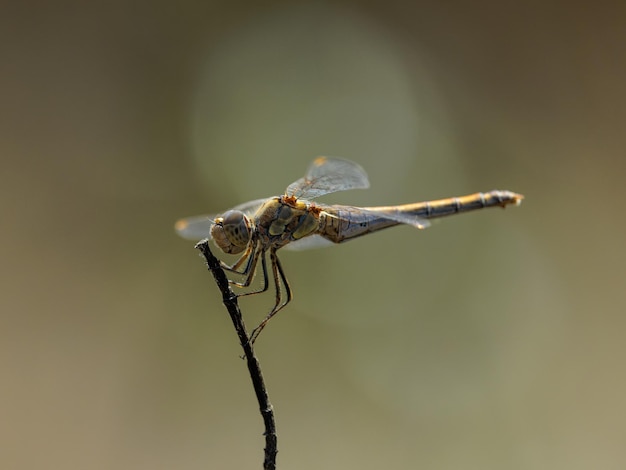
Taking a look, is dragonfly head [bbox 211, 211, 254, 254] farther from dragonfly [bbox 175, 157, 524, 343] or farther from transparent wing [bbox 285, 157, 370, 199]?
transparent wing [bbox 285, 157, 370, 199]

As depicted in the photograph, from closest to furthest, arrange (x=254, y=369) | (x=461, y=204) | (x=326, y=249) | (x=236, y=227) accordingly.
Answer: (x=254, y=369)
(x=236, y=227)
(x=461, y=204)
(x=326, y=249)

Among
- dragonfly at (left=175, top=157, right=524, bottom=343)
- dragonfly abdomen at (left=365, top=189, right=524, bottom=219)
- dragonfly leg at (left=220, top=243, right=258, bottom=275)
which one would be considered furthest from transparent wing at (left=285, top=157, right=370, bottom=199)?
dragonfly abdomen at (left=365, top=189, right=524, bottom=219)

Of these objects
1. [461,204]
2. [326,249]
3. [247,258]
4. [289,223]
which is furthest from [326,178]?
[326,249]

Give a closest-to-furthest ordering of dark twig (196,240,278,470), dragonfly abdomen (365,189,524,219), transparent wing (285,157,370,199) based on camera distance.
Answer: dark twig (196,240,278,470), transparent wing (285,157,370,199), dragonfly abdomen (365,189,524,219)

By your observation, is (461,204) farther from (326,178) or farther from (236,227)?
(236,227)

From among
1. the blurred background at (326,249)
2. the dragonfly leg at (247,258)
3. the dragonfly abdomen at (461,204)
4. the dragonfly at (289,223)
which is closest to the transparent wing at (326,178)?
the dragonfly at (289,223)

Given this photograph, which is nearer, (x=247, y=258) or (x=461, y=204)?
(x=247, y=258)

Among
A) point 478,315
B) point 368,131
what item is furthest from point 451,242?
point 368,131
